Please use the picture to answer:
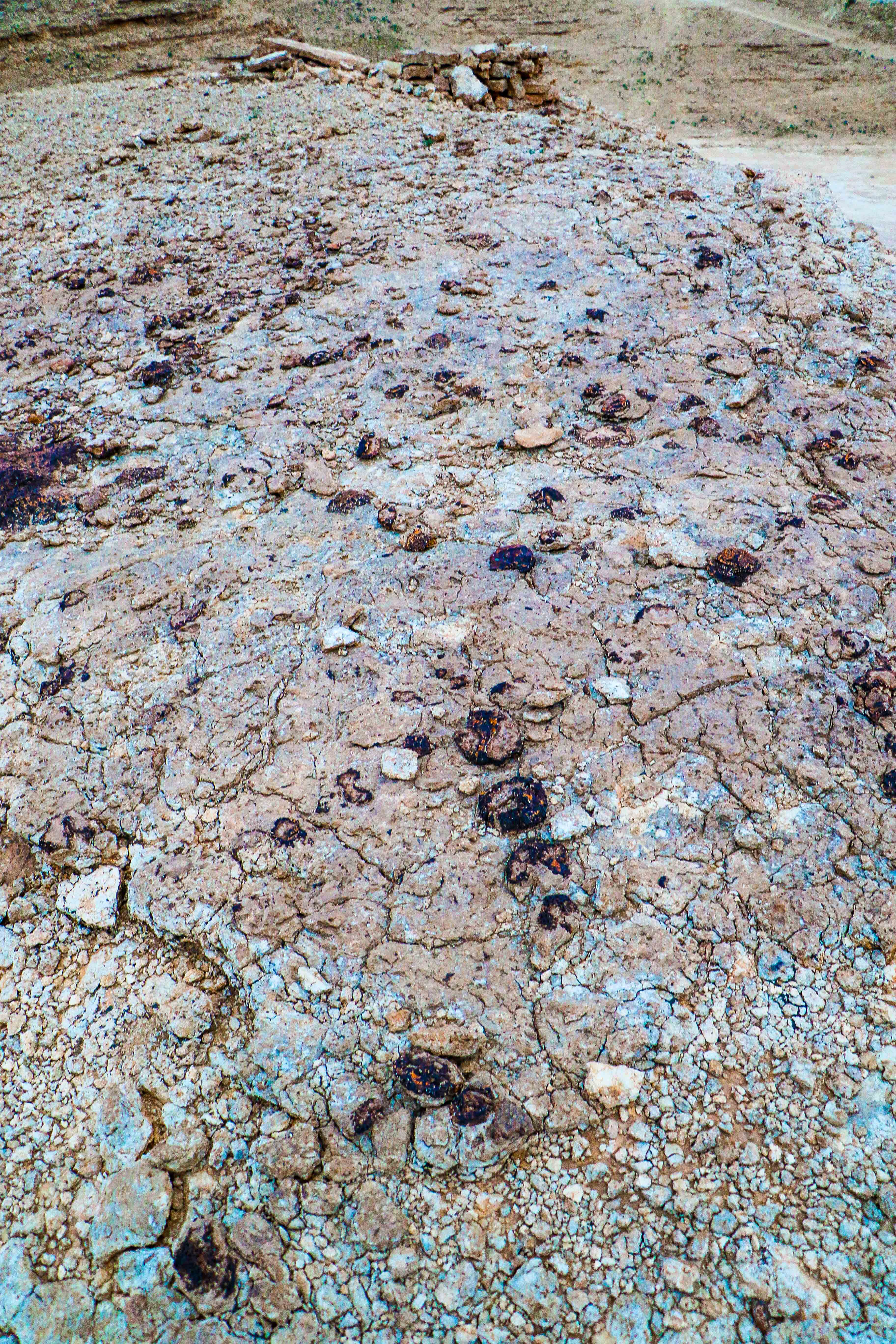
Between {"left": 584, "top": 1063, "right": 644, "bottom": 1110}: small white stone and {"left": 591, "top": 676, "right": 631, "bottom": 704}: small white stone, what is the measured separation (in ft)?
2.74

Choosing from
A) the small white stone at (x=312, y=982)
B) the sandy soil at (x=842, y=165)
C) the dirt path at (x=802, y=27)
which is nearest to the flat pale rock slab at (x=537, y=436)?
the small white stone at (x=312, y=982)

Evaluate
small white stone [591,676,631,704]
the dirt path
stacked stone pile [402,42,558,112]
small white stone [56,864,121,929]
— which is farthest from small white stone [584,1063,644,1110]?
the dirt path

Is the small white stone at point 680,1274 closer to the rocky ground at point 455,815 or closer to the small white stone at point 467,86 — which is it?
the rocky ground at point 455,815

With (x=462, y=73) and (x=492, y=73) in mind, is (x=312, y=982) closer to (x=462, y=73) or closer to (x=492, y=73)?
(x=462, y=73)

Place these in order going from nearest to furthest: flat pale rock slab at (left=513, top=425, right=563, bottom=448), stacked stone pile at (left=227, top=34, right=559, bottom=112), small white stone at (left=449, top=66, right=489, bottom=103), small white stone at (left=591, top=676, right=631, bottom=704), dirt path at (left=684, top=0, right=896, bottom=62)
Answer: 1. small white stone at (left=591, top=676, right=631, bottom=704)
2. flat pale rock slab at (left=513, top=425, right=563, bottom=448)
3. small white stone at (left=449, top=66, right=489, bottom=103)
4. stacked stone pile at (left=227, top=34, right=559, bottom=112)
5. dirt path at (left=684, top=0, right=896, bottom=62)

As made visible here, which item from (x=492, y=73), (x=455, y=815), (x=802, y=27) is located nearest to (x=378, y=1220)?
(x=455, y=815)

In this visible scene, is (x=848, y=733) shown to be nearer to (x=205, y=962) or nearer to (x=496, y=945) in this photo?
(x=496, y=945)

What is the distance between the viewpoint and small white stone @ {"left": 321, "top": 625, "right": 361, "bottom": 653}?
2.07 meters

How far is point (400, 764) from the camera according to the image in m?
1.82

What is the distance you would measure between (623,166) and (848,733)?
4012 mm

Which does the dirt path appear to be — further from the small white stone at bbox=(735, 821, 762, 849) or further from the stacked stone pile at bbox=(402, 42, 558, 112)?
the small white stone at bbox=(735, 821, 762, 849)

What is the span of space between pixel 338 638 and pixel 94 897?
870mm

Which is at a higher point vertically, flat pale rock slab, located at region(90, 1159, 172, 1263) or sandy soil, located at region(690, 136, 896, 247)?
sandy soil, located at region(690, 136, 896, 247)

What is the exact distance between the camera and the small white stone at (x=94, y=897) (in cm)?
165
